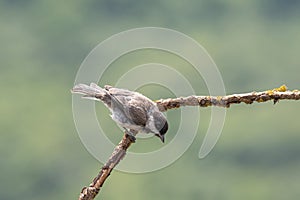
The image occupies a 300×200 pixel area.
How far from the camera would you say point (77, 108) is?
3566 mm

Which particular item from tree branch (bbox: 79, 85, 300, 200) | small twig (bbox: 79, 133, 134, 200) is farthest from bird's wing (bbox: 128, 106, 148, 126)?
small twig (bbox: 79, 133, 134, 200)

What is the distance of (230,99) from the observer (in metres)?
3.68

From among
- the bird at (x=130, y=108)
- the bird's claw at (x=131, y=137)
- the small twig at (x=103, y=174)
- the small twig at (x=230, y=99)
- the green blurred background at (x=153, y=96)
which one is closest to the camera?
the small twig at (x=103, y=174)

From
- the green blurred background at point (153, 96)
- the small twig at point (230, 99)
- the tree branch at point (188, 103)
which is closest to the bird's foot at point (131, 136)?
the tree branch at point (188, 103)

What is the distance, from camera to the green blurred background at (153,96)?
48.5 metres

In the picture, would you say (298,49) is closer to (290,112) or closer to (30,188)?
(290,112)

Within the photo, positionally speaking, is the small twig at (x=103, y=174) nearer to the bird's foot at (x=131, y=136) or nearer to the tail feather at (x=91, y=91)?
the bird's foot at (x=131, y=136)

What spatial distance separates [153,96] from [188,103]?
45.3 meters

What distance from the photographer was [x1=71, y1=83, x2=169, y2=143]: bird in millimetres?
4105

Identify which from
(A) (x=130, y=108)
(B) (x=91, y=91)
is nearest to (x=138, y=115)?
(A) (x=130, y=108)

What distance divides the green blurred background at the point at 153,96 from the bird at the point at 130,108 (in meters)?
31.7

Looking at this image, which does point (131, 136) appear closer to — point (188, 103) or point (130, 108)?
point (188, 103)

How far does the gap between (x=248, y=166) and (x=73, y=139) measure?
9835mm

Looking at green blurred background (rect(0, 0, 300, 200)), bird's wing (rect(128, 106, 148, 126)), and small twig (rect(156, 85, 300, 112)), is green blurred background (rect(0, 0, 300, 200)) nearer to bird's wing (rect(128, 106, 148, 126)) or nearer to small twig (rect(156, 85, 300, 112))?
bird's wing (rect(128, 106, 148, 126))
